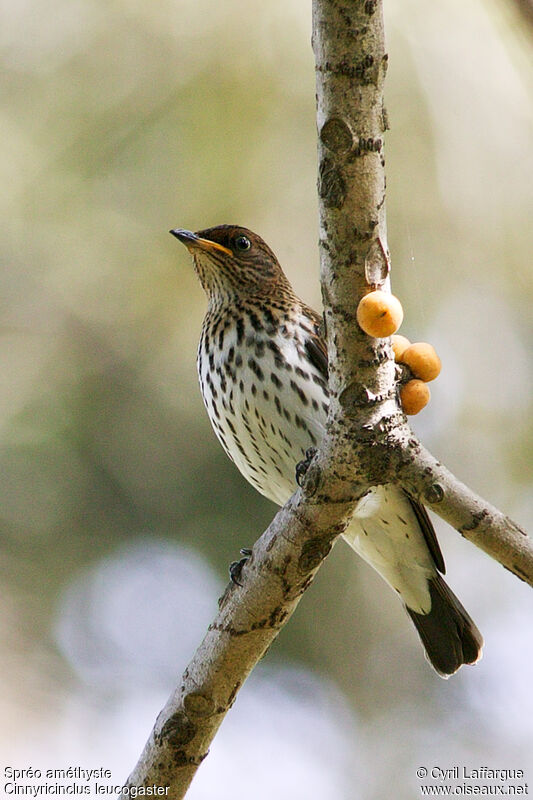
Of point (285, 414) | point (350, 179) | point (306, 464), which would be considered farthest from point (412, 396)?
point (285, 414)

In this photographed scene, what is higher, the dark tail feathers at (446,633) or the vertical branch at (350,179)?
the vertical branch at (350,179)

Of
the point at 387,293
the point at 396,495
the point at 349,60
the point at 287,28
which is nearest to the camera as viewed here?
the point at 349,60

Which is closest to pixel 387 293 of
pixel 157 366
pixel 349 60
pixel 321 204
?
pixel 321 204

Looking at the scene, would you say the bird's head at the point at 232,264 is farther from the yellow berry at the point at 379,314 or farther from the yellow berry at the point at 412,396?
the yellow berry at the point at 379,314

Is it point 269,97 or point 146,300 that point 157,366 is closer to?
point 146,300

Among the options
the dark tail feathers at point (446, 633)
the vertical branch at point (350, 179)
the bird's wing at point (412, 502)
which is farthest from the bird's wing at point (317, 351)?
the vertical branch at point (350, 179)

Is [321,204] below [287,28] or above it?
below
